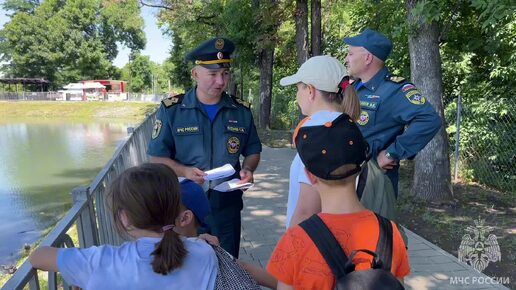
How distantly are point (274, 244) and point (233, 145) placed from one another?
2.29 meters

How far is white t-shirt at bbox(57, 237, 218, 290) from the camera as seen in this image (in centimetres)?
160

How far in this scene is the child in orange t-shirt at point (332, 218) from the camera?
5.00 feet

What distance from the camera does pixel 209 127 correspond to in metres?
3.09

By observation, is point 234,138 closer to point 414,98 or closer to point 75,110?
point 414,98

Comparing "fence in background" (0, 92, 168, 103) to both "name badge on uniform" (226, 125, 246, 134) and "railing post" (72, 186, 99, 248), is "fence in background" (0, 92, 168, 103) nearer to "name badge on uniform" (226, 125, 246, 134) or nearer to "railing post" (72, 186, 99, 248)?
"name badge on uniform" (226, 125, 246, 134)

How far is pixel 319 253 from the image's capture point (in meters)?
1.51

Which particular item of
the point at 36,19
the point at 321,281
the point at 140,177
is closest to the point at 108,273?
the point at 140,177

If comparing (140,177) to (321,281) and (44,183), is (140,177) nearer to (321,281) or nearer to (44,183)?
(321,281)

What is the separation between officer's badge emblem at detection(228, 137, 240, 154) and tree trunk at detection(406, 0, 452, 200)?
4.36 m

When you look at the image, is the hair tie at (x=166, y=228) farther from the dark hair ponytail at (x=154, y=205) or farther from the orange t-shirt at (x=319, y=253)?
the orange t-shirt at (x=319, y=253)

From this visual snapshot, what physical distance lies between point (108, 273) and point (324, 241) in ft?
2.50

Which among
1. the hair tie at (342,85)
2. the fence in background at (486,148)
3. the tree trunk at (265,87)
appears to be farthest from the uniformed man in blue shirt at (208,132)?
the tree trunk at (265,87)

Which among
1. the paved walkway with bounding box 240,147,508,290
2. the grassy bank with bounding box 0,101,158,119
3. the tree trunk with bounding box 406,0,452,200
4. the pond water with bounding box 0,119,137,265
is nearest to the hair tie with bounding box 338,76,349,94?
the paved walkway with bounding box 240,147,508,290

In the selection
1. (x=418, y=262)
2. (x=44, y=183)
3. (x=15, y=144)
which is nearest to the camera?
(x=418, y=262)
